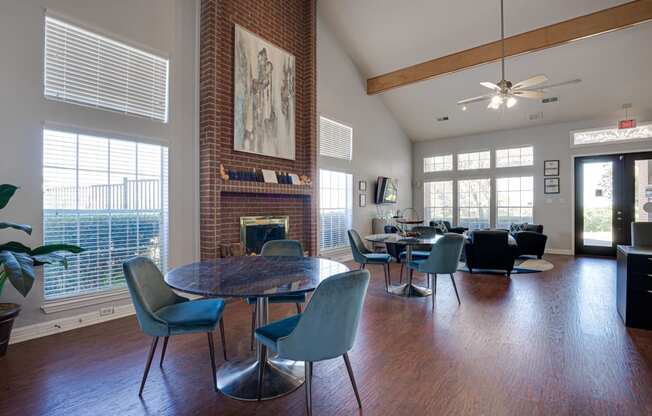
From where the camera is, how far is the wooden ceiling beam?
490cm

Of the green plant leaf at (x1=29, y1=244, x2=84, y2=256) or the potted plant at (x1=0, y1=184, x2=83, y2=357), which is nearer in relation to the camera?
the potted plant at (x1=0, y1=184, x2=83, y2=357)

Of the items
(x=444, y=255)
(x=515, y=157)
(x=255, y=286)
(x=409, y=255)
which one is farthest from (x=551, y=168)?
(x=255, y=286)

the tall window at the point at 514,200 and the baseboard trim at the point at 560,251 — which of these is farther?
the tall window at the point at 514,200

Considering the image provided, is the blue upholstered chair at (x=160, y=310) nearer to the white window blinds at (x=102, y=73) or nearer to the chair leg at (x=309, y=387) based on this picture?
the chair leg at (x=309, y=387)

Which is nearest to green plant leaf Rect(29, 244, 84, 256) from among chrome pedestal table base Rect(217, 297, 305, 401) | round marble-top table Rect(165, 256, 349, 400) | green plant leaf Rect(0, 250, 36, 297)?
green plant leaf Rect(0, 250, 36, 297)

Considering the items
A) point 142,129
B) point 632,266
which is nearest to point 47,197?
point 142,129

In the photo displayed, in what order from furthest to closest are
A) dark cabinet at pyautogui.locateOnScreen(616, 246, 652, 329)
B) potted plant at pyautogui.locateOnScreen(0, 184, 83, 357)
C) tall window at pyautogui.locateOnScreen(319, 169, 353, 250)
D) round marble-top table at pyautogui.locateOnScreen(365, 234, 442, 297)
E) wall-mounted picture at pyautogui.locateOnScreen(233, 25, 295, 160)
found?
tall window at pyautogui.locateOnScreen(319, 169, 353, 250) → wall-mounted picture at pyautogui.locateOnScreen(233, 25, 295, 160) → round marble-top table at pyautogui.locateOnScreen(365, 234, 442, 297) → dark cabinet at pyautogui.locateOnScreen(616, 246, 652, 329) → potted plant at pyautogui.locateOnScreen(0, 184, 83, 357)

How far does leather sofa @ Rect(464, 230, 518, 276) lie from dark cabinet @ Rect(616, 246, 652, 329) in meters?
2.20

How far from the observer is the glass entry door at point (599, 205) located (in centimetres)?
732

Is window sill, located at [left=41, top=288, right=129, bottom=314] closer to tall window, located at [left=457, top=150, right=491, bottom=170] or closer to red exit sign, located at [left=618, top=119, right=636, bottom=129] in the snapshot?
tall window, located at [left=457, top=150, right=491, bottom=170]

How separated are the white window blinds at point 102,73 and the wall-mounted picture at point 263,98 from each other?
102 centimetres

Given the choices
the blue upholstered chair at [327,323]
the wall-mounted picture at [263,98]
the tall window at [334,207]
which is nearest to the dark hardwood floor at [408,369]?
the blue upholstered chair at [327,323]

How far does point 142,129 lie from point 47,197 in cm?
116

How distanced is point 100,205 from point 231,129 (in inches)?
74.2
